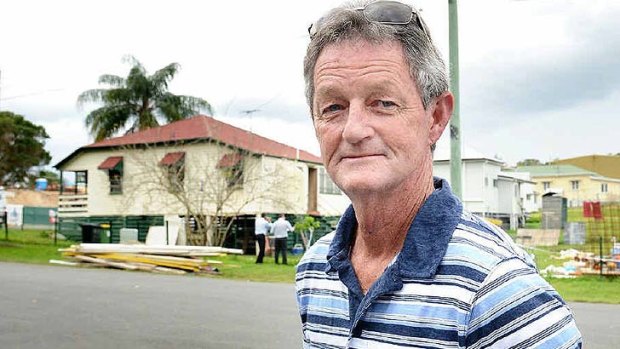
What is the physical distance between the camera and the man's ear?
5.71ft

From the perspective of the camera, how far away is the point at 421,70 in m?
1.67

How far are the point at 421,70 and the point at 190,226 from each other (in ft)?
95.8

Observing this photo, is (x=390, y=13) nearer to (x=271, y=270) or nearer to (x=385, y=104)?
(x=385, y=104)

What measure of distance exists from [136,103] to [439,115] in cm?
4066

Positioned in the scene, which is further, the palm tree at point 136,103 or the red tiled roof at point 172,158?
the palm tree at point 136,103

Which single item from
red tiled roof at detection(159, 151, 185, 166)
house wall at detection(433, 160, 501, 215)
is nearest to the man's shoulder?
red tiled roof at detection(159, 151, 185, 166)

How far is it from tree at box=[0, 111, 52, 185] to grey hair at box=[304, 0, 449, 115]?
32.6 m

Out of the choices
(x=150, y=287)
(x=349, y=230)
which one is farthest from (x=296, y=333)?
(x=349, y=230)

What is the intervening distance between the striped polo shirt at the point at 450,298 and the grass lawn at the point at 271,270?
44.0 ft

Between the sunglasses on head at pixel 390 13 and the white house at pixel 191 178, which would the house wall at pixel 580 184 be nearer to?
the white house at pixel 191 178

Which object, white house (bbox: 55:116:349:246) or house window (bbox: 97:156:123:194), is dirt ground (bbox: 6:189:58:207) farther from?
house window (bbox: 97:156:123:194)

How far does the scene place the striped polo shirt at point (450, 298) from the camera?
140cm

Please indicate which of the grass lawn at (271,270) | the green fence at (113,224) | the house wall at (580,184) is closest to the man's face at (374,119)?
the grass lawn at (271,270)

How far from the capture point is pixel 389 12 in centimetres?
166
